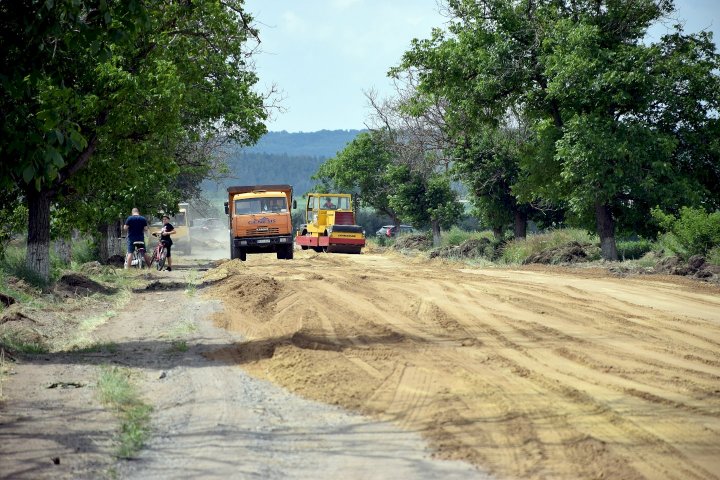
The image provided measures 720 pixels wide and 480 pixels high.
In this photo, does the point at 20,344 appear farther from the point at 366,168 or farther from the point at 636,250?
the point at 366,168

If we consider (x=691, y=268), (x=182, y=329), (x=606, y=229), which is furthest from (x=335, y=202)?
(x=182, y=329)

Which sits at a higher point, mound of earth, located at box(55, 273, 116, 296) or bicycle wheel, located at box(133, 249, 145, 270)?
bicycle wheel, located at box(133, 249, 145, 270)

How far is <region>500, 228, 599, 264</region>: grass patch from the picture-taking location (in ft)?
123

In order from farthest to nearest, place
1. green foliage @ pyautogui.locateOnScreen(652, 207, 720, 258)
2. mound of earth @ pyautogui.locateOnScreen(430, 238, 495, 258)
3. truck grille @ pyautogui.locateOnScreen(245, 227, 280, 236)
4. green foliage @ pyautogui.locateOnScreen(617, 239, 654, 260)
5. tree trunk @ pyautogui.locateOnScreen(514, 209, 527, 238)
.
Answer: tree trunk @ pyautogui.locateOnScreen(514, 209, 527, 238) < mound of earth @ pyautogui.locateOnScreen(430, 238, 495, 258) < truck grille @ pyautogui.locateOnScreen(245, 227, 280, 236) < green foliage @ pyautogui.locateOnScreen(617, 239, 654, 260) < green foliage @ pyautogui.locateOnScreen(652, 207, 720, 258)

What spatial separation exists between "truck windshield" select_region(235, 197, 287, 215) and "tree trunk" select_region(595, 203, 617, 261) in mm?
12088

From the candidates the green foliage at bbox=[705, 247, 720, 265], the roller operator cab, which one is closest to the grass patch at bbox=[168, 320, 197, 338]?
the green foliage at bbox=[705, 247, 720, 265]

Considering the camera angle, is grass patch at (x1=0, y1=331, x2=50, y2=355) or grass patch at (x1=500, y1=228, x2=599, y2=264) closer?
grass patch at (x1=0, y1=331, x2=50, y2=355)

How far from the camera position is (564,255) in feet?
110

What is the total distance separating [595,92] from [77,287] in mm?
17553

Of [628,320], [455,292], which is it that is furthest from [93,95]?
[628,320]

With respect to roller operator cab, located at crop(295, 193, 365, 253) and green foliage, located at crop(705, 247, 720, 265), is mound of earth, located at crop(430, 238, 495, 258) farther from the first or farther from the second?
green foliage, located at crop(705, 247, 720, 265)

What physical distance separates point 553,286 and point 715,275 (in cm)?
502

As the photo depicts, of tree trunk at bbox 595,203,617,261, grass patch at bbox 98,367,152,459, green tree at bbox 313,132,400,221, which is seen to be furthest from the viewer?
green tree at bbox 313,132,400,221

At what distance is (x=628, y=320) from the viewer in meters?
14.6
